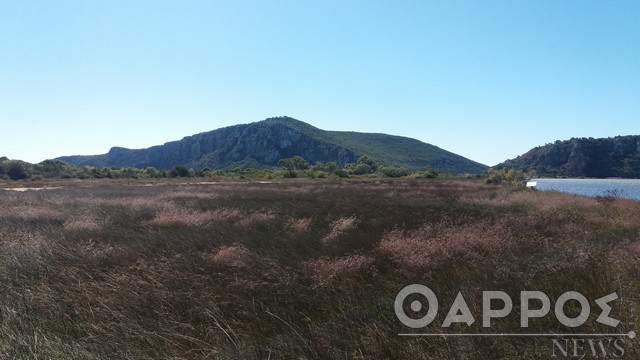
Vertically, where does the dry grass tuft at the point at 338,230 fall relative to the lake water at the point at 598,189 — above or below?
Result: above

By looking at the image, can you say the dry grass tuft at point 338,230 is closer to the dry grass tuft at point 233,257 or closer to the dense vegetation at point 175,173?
the dry grass tuft at point 233,257

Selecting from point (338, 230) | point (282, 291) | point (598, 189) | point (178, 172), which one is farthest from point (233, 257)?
point (178, 172)

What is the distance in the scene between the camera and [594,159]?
142 metres

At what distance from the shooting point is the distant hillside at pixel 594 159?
13488 cm

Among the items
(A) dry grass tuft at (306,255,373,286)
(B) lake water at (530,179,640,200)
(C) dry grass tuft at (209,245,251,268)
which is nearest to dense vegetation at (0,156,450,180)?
(B) lake water at (530,179,640,200)

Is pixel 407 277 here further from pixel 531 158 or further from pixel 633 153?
pixel 531 158

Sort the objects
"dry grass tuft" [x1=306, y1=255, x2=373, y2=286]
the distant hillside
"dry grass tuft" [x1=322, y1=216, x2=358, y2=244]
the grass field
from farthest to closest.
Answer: the distant hillside < "dry grass tuft" [x1=322, y1=216, x2=358, y2=244] < "dry grass tuft" [x1=306, y1=255, x2=373, y2=286] < the grass field

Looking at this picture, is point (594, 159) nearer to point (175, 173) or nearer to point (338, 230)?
point (175, 173)

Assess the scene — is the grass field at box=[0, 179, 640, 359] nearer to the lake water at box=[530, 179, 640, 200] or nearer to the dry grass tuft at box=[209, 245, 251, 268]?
the dry grass tuft at box=[209, 245, 251, 268]

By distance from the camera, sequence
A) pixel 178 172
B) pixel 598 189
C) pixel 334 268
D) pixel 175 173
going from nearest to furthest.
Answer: pixel 334 268 → pixel 598 189 → pixel 175 173 → pixel 178 172

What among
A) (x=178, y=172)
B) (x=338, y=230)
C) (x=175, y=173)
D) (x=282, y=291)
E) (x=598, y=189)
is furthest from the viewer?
(x=178, y=172)

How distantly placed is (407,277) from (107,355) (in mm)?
4434

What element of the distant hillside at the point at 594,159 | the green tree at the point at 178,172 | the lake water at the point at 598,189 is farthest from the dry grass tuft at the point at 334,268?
the distant hillside at the point at 594,159

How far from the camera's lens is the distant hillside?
134875 millimetres
